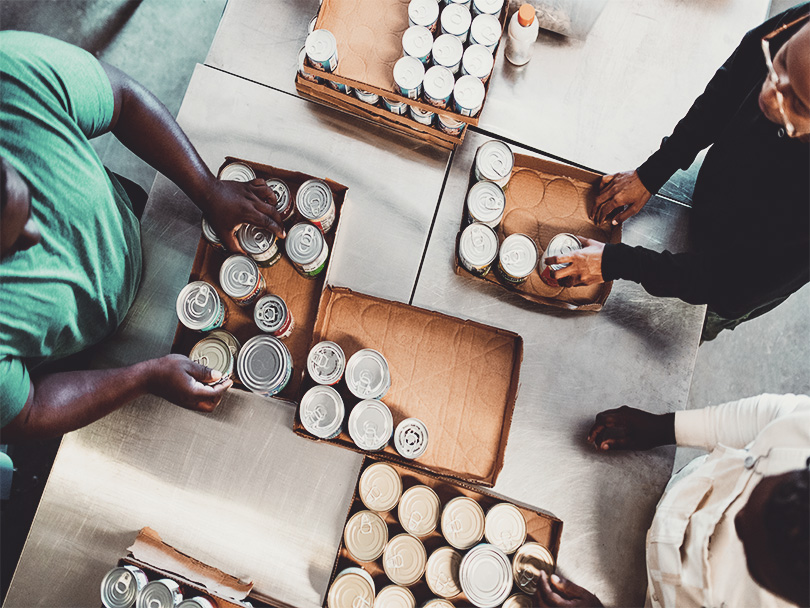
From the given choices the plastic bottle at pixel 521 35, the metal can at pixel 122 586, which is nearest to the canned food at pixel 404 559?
the metal can at pixel 122 586

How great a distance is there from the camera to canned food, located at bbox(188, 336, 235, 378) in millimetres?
1398

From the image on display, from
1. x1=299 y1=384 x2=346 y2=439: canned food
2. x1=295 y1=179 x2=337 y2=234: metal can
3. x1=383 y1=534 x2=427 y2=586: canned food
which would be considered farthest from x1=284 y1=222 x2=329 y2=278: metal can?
x1=383 y1=534 x2=427 y2=586: canned food

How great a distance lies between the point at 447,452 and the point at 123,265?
0.99 m

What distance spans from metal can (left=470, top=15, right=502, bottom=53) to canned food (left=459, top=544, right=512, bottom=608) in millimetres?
1377

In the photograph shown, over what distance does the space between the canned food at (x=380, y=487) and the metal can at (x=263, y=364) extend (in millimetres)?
359

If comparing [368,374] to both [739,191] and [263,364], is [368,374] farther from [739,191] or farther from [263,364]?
[739,191]

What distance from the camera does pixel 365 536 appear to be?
139 cm

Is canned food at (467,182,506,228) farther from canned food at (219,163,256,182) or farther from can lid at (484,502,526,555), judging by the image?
can lid at (484,502,526,555)

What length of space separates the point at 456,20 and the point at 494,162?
41 cm

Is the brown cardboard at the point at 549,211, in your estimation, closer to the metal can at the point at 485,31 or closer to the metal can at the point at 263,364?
the metal can at the point at 485,31

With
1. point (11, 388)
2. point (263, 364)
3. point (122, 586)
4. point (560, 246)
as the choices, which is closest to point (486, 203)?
point (560, 246)

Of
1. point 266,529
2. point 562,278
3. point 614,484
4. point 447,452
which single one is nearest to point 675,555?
point 614,484

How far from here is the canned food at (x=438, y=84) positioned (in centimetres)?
138

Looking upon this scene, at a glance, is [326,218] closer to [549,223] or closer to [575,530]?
[549,223]
